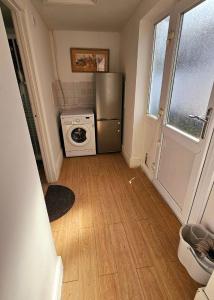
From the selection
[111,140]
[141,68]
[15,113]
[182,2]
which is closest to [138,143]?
[111,140]

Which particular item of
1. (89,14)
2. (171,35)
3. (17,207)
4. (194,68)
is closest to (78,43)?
(89,14)

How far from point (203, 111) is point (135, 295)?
149cm

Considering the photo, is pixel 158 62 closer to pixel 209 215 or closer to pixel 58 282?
pixel 209 215

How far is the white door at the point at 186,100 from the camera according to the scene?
1.28 metres

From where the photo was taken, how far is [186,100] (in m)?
1.55

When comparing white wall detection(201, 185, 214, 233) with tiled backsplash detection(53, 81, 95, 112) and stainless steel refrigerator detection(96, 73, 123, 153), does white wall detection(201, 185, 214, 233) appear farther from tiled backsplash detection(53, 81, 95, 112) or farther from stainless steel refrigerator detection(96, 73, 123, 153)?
tiled backsplash detection(53, 81, 95, 112)

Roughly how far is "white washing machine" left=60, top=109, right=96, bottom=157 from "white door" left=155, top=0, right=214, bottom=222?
1454 mm

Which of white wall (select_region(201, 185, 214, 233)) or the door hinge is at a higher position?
the door hinge

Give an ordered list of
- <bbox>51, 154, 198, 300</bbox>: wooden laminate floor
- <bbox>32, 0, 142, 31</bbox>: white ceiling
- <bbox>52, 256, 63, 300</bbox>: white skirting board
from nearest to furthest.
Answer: <bbox>52, 256, 63, 300</bbox>: white skirting board → <bbox>51, 154, 198, 300</bbox>: wooden laminate floor → <bbox>32, 0, 142, 31</bbox>: white ceiling

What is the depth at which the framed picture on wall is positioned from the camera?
310 cm

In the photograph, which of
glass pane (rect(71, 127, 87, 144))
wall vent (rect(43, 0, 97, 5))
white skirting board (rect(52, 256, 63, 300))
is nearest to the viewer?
white skirting board (rect(52, 256, 63, 300))

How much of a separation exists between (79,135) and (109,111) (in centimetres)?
73

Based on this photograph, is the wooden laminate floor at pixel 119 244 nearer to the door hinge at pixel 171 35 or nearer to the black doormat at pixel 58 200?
the black doormat at pixel 58 200

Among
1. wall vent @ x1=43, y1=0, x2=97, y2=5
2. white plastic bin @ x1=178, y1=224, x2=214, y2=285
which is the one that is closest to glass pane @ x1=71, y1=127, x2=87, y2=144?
wall vent @ x1=43, y1=0, x2=97, y2=5
